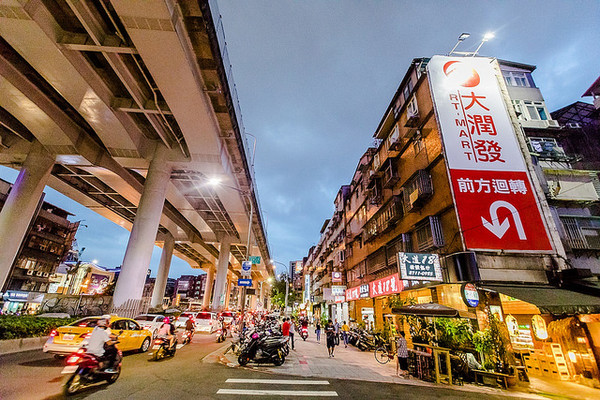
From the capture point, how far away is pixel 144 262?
54.4 feet

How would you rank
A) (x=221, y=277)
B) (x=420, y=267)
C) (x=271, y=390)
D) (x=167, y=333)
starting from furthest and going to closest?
(x=221, y=277)
(x=420, y=267)
(x=167, y=333)
(x=271, y=390)

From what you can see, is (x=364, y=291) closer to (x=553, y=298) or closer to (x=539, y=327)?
(x=539, y=327)

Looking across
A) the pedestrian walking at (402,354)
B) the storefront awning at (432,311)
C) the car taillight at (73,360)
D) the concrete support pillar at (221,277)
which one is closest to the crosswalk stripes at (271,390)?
the car taillight at (73,360)

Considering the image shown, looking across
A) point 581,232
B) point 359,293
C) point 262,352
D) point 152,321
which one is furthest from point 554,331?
point 152,321

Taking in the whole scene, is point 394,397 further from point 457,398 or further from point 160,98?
point 160,98

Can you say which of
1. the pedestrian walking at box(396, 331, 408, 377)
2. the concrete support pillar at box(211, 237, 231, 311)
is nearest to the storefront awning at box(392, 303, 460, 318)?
the pedestrian walking at box(396, 331, 408, 377)

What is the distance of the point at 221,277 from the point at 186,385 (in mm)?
32123

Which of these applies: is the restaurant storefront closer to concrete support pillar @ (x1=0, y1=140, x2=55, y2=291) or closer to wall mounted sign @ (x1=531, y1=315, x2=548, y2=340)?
wall mounted sign @ (x1=531, y1=315, x2=548, y2=340)

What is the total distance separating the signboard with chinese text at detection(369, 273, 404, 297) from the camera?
15.5 meters

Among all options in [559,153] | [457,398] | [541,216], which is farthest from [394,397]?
[559,153]

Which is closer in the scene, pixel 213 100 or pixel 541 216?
pixel 541 216

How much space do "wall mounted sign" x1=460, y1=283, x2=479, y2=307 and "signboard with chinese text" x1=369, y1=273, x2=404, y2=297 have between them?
4.43 metres

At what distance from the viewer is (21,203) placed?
17.8 m

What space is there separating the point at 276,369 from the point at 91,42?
16.0 metres
